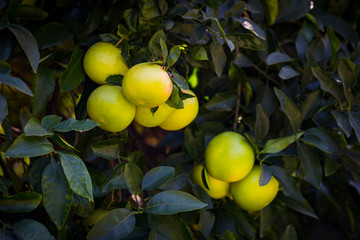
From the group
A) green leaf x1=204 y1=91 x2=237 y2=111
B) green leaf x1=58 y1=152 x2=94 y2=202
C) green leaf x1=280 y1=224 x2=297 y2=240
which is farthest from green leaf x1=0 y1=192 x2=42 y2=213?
green leaf x1=280 y1=224 x2=297 y2=240

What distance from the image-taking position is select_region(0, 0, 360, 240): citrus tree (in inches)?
26.9

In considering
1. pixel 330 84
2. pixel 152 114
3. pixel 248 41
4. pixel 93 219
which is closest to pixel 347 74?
pixel 330 84

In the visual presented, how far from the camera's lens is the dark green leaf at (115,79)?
0.74m

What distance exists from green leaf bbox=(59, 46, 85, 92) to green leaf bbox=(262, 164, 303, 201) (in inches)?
20.1

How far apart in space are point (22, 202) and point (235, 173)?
478 millimetres

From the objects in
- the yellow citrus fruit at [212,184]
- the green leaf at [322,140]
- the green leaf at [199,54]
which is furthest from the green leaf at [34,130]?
the green leaf at [322,140]

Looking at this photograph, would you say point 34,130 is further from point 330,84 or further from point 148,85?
point 330,84

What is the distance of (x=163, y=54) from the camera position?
70cm

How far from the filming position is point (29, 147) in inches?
24.0

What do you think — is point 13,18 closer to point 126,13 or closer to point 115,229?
point 126,13

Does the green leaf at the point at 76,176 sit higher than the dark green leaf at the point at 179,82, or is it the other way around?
the dark green leaf at the point at 179,82

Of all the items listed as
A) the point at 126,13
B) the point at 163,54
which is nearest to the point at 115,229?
the point at 163,54

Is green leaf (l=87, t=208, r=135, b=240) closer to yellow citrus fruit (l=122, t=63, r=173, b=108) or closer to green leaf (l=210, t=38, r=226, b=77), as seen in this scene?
yellow citrus fruit (l=122, t=63, r=173, b=108)

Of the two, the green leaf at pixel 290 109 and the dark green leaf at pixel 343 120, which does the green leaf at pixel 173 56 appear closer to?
the green leaf at pixel 290 109
